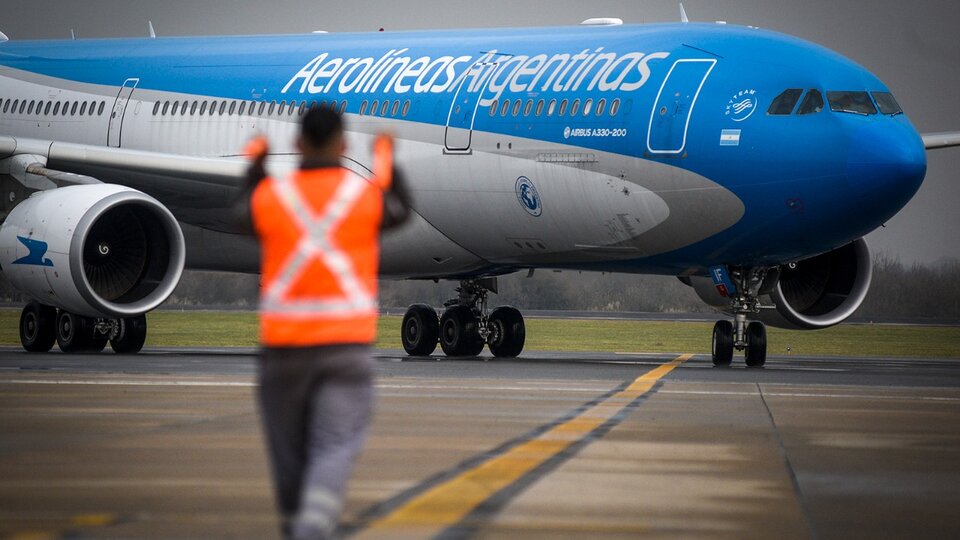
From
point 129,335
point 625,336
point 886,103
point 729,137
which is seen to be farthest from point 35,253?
point 625,336

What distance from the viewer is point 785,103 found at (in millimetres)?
17656

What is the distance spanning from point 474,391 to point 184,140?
942 cm

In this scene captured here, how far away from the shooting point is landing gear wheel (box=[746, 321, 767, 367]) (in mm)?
18984

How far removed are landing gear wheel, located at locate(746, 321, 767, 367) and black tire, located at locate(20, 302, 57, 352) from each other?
870 cm

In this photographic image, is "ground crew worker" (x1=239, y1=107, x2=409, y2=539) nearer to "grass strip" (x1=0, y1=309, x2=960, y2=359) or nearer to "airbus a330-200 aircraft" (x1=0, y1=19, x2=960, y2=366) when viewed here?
"airbus a330-200 aircraft" (x1=0, y1=19, x2=960, y2=366)

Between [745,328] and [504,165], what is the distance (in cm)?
326

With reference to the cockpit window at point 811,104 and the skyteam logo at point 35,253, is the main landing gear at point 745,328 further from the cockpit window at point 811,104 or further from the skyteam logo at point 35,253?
the skyteam logo at point 35,253

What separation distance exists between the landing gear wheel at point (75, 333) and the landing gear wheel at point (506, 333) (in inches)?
203

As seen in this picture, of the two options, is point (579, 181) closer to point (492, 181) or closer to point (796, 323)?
point (492, 181)

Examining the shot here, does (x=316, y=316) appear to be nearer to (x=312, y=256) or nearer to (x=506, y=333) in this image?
(x=312, y=256)

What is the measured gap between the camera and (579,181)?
18609mm

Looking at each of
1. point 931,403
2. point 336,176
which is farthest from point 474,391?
point 336,176

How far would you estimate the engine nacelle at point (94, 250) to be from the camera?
18.6m

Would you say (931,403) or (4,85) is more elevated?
(4,85)
